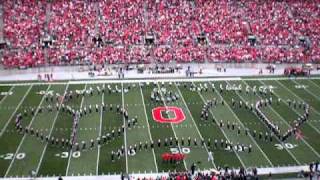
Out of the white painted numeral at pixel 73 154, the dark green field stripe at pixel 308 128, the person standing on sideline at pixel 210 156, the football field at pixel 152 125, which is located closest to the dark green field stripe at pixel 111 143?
the football field at pixel 152 125

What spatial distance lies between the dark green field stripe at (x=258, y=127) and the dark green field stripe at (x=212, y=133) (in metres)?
1.93

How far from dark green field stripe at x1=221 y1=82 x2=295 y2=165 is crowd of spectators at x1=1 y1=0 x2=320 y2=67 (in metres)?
9.76

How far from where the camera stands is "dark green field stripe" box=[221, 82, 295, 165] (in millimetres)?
25875

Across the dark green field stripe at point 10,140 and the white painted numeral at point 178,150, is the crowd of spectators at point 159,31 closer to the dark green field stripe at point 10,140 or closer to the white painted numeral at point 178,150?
the dark green field stripe at point 10,140

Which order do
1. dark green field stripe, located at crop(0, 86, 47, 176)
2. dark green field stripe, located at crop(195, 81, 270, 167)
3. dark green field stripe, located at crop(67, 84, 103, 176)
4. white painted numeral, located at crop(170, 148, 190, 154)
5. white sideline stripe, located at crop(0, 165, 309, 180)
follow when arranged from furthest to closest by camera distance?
1. white painted numeral, located at crop(170, 148, 190, 154)
2. dark green field stripe, located at crop(195, 81, 270, 167)
3. dark green field stripe, located at crop(0, 86, 47, 176)
4. dark green field stripe, located at crop(67, 84, 103, 176)
5. white sideline stripe, located at crop(0, 165, 309, 180)

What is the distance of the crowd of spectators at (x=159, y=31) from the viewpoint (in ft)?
148

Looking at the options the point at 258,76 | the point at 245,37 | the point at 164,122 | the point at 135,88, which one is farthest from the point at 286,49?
the point at 164,122

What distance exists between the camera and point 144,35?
159 ft

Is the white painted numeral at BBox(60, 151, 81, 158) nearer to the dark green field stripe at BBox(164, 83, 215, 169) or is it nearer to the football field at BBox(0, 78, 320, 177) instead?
the football field at BBox(0, 78, 320, 177)

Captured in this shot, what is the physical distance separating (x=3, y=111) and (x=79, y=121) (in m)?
5.37

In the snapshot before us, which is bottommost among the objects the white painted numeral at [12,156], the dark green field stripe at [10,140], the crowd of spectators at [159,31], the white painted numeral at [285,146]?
the white painted numeral at [285,146]

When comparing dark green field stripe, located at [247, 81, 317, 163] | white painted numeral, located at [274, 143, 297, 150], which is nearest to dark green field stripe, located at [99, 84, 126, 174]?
white painted numeral, located at [274, 143, 297, 150]

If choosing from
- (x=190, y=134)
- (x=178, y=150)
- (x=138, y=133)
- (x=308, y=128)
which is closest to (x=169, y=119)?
(x=190, y=134)

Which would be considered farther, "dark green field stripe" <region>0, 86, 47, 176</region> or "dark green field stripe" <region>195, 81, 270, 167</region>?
"dark green field stripe" <region>195, 81, 270, 167</region>
